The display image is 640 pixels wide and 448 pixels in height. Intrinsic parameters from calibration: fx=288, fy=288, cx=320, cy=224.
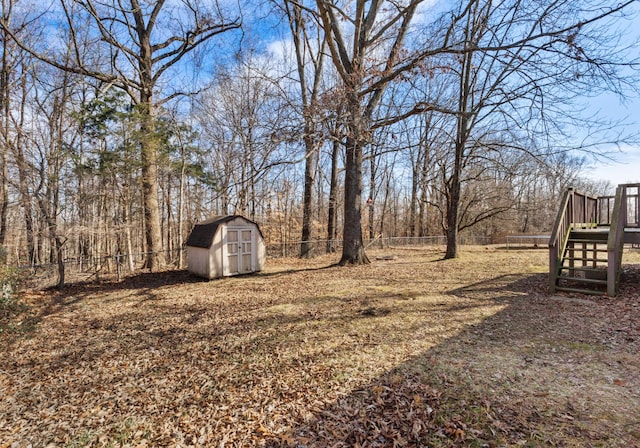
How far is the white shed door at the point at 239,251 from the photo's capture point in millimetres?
8820

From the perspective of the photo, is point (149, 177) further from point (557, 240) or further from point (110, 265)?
point (557, 240)

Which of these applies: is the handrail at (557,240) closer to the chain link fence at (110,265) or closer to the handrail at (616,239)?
the handrail at (616,239)

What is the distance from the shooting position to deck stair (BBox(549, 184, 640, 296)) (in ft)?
17.7

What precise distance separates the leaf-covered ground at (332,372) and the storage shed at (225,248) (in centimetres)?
247

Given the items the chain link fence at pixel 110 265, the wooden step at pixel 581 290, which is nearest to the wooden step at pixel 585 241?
the wooden step at pixel 581 290

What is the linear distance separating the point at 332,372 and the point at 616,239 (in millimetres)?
5980

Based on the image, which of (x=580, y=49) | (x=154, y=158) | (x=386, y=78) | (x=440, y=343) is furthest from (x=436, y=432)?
(x=154, y=158)

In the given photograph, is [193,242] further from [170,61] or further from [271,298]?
[170,61]

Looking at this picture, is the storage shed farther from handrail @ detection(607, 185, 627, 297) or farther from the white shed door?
handrail @ detection(607, 185, 627, 297)

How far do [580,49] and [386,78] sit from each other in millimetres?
3253

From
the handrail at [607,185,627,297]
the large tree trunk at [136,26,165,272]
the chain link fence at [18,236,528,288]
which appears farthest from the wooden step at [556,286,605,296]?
the large tree trunk at [136,26,165,272]

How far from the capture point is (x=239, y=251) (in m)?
9.05

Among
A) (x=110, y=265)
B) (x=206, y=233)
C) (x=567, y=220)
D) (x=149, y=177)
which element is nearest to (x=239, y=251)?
(x=206, y=233)

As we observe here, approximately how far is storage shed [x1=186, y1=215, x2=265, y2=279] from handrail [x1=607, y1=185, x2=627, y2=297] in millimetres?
8467
